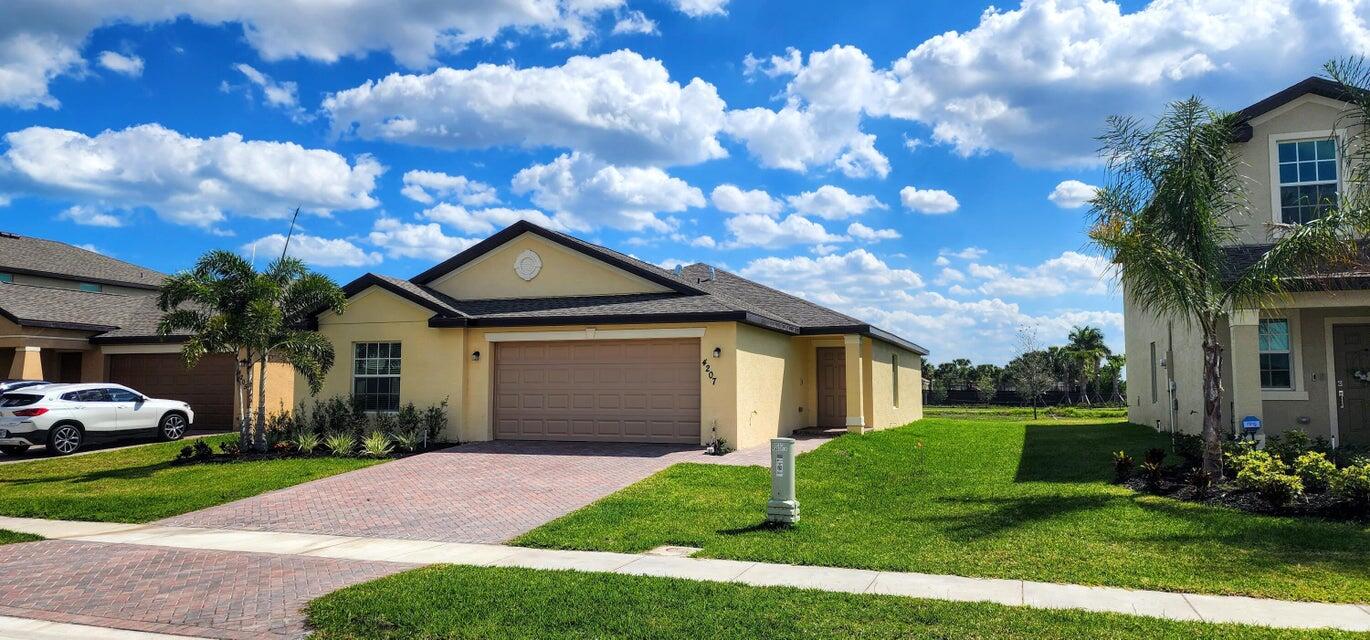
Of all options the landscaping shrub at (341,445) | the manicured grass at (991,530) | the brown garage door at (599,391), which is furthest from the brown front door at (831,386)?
the landscaping shrub at (341,445)

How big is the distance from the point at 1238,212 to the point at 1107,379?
44.9m

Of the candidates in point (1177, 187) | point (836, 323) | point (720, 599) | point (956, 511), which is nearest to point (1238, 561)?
point (956, 511)

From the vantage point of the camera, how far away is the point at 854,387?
66.8 ft

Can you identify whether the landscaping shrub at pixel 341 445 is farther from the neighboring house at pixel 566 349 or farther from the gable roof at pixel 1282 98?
the gable roof at pixel 1282 98

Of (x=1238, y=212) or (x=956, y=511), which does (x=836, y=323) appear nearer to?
(x=1238, y=212)

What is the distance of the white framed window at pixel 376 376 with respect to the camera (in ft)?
61.6

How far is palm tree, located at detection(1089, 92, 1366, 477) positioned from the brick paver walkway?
10.2 m

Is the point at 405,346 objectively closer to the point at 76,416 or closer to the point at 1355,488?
the point at 76,416

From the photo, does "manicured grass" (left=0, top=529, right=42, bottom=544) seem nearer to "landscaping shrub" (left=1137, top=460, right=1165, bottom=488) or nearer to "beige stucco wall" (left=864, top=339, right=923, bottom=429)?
"landscaping shrub" (left=1137, top=460, right=1165, bottom=488)

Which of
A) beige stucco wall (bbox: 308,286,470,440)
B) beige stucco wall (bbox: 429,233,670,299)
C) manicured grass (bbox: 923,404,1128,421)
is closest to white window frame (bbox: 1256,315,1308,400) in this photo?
beige stucco wall (bbox: 429,233,670,299)

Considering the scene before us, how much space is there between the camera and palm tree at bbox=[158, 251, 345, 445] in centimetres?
1631

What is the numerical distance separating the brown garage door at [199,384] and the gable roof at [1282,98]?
936 inches

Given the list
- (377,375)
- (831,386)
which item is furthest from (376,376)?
(831,386)

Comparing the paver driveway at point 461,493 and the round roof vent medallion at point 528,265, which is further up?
the round roof vent medallion at point 528,265
